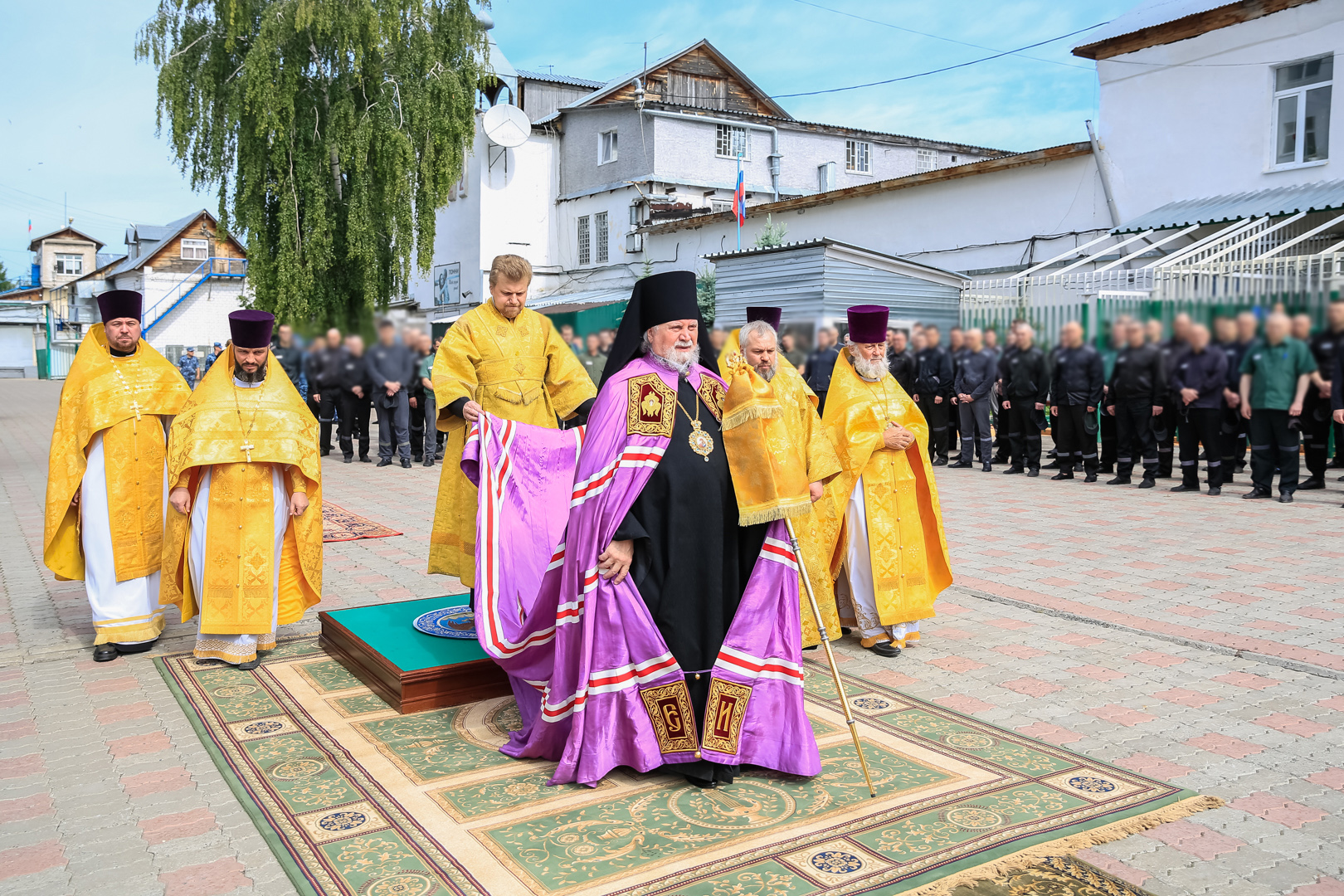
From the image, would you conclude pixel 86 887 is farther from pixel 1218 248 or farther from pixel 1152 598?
pixel 1218 248

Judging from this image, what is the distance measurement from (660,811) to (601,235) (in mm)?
25496

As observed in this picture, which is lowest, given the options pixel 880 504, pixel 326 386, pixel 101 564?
pixel 101 564

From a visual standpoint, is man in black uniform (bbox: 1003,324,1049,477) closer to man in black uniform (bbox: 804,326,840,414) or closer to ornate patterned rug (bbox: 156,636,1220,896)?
man in black uniform (bbox: 804,326,840,414)

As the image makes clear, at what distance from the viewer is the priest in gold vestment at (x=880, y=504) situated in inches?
221

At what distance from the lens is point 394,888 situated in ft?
10.0

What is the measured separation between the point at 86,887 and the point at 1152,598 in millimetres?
6161

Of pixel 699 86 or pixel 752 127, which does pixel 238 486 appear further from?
pixel 699 86

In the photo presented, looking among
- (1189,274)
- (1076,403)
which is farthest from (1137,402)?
Answer: (1189,274)

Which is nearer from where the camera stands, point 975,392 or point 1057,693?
point 1057,693

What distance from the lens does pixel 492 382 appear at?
536 centimetres

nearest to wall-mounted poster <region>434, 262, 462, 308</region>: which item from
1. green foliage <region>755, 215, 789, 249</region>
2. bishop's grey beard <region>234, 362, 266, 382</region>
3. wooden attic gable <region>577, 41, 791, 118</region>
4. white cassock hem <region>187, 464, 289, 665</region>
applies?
wooden attic gable <region>577, 41, 791, 118</region>

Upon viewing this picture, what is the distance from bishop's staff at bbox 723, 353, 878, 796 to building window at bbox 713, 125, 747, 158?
24.9 metres

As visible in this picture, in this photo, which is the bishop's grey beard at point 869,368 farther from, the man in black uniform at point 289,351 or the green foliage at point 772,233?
the green foliage at point 772,233

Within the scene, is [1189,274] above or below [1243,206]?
below
